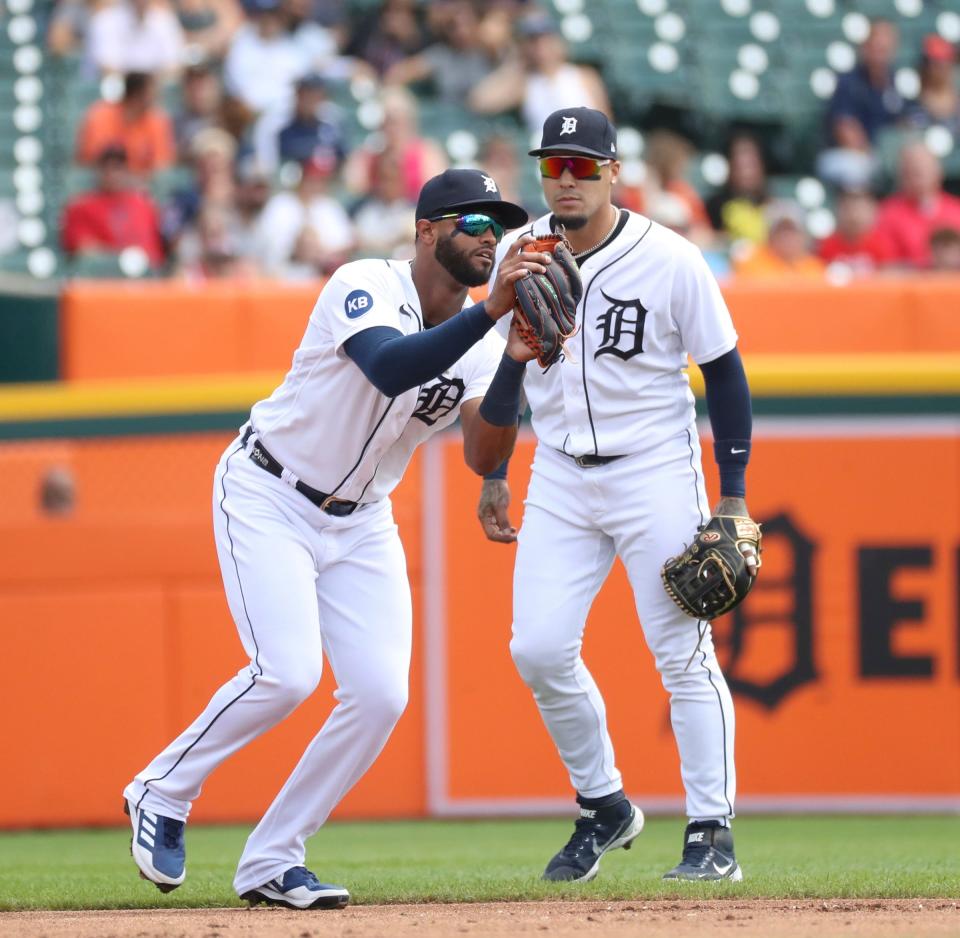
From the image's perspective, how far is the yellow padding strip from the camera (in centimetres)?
671

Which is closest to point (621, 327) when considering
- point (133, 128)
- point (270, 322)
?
point (270, 322)

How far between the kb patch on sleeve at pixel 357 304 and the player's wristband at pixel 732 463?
3.28ft

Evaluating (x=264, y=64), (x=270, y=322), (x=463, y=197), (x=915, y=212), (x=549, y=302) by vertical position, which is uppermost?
(x=264, y=64)

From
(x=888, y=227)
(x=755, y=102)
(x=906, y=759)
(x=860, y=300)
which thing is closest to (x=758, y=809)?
(x=906, y=759)

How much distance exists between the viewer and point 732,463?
455 cm

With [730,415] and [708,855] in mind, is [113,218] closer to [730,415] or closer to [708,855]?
[730,415]

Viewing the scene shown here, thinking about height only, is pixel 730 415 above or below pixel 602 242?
below

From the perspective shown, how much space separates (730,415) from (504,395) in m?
0.63

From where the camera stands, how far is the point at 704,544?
4445 millimetres

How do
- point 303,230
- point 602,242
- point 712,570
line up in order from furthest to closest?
1. point 303,230
2. point 602,242
3. point 712,570

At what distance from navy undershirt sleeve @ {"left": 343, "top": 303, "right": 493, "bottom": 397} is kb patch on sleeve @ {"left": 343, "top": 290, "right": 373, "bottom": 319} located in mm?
66

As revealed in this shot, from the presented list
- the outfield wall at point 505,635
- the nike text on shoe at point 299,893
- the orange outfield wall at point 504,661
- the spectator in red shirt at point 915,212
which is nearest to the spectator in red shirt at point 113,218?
the outfield wall at point 505,635

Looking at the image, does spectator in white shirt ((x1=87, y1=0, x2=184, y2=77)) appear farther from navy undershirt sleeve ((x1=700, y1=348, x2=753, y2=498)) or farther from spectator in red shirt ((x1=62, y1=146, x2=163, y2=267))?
navy undershirt sleeve ((x1=700, y1=348, x2=753, y2=498))

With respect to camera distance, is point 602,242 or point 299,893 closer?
point 299,893
